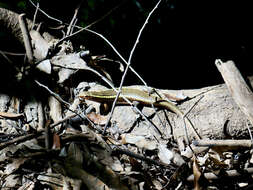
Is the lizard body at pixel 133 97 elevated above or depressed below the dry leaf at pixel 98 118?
above

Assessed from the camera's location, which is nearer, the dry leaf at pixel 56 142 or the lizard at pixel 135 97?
the dry leaf at pixel 56 142

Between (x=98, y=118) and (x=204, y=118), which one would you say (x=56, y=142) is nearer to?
(x=98, y=118)

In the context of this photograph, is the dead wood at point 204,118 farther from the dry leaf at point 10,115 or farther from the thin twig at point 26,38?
the thin twig at point 26,38

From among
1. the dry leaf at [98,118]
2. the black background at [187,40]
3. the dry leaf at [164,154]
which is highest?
the black background at [187,40]

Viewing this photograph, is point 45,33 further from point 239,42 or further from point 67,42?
point 239,42

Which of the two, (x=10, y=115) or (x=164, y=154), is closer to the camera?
(x=164, y=154)

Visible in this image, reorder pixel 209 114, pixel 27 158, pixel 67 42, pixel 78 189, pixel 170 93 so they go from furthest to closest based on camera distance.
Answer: pixel 67 42 < pixel 170 93 < pixel 209 114 < pixel 27 158 < pixel 78 189

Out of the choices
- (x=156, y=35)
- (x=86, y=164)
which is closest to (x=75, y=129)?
(x=86, y=164)

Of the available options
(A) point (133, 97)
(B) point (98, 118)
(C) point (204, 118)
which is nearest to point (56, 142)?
(B) point (98, 118)

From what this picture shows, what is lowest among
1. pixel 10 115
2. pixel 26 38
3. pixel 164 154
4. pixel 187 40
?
pixel 164 154

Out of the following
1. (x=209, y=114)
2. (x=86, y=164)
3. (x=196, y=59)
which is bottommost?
(x=86, y=164)

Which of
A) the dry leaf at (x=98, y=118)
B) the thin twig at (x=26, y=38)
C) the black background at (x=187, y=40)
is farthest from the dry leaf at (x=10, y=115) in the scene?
the black background at (x=187, y=40)
